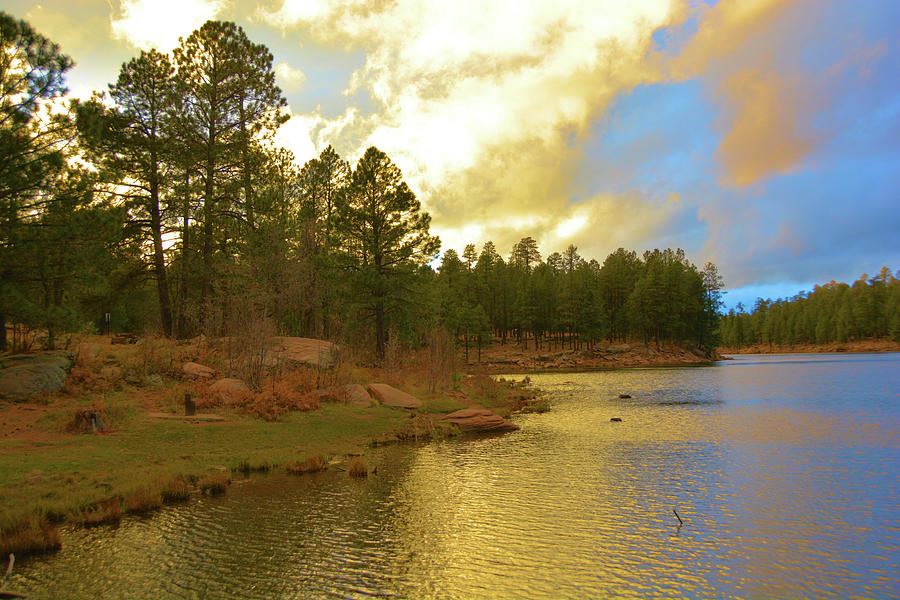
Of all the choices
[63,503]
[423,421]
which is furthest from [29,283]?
[423,421]

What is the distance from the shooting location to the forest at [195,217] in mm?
19109

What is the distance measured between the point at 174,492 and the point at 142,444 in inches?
184

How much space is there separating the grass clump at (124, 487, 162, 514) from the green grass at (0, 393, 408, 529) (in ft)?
1.13

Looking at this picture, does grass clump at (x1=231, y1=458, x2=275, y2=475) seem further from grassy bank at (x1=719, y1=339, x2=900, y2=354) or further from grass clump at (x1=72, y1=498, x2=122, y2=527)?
grassy bank at (x1=719, y1=339, x2=900, y2=354)

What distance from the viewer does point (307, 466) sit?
17.3 metres

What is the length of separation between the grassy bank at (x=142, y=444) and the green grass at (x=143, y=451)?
0.10ft

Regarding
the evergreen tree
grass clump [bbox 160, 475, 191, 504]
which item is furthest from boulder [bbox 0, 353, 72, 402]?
the evergreen tree

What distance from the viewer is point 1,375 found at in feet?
65.0

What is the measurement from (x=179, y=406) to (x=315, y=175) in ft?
114


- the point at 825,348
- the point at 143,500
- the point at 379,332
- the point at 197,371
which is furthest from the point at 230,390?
the point at 825,348

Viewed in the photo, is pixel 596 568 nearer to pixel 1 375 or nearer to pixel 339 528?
pixel 339 528

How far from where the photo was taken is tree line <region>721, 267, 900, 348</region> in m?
142

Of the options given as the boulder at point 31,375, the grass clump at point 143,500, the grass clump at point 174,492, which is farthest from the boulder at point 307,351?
the grass clump at point 143,500

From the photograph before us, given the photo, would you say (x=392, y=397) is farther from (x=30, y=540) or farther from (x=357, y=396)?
(x=30, y=540)
